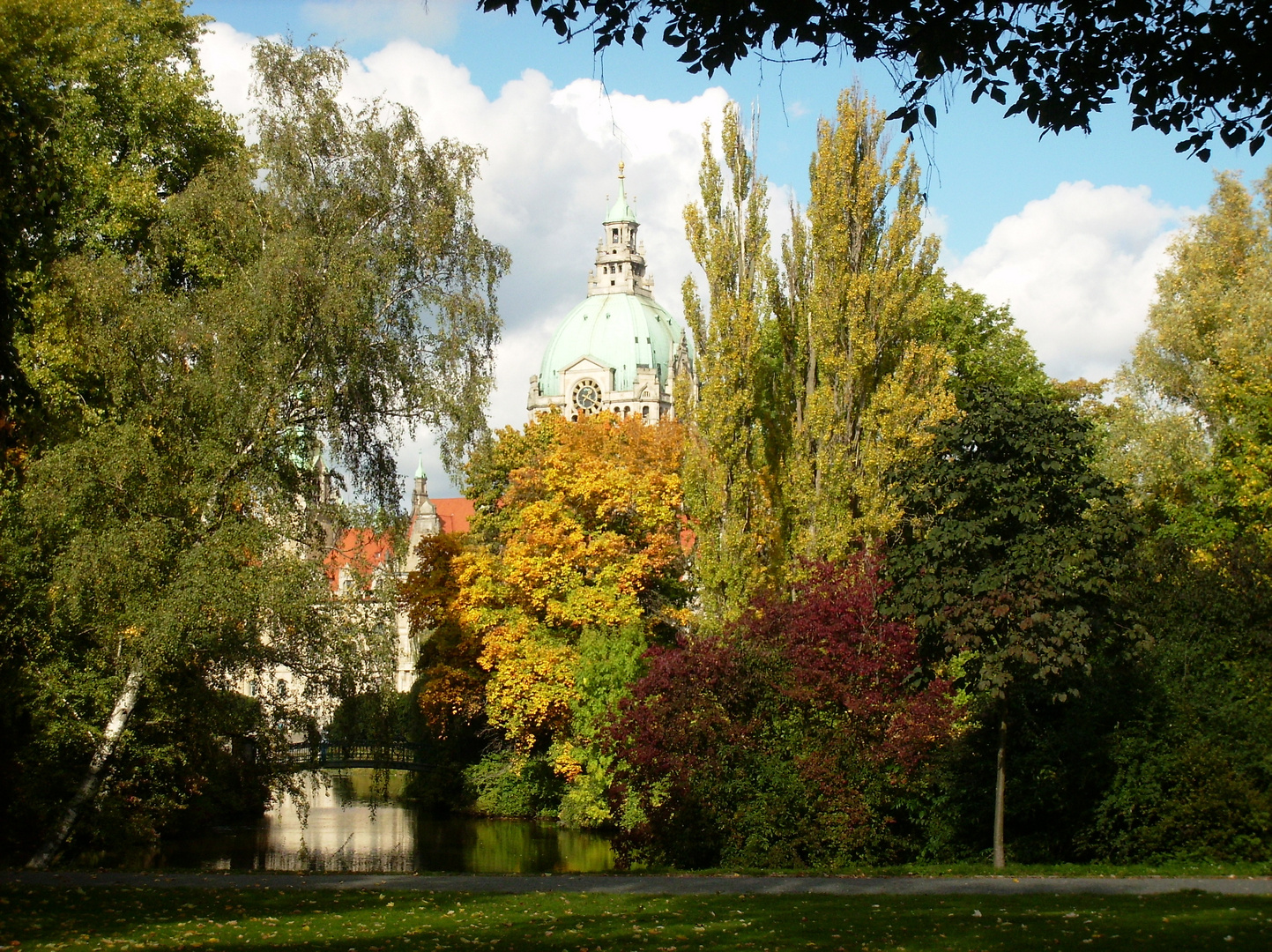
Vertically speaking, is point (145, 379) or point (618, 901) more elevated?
point (145, 379)

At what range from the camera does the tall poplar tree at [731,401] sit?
27734mm

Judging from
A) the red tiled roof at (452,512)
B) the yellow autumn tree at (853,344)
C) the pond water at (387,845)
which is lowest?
the pond water at (387,845)

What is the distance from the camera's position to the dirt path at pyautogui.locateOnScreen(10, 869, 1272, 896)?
15586mm

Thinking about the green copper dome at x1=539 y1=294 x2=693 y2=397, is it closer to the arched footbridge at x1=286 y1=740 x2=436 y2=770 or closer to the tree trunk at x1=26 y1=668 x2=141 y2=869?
the arched footbridge at x1=286 y1=740 x2=436 y2=770

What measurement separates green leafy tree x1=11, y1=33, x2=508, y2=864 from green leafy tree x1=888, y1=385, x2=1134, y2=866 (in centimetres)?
780

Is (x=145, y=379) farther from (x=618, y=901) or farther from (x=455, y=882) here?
(x=618, y=901)

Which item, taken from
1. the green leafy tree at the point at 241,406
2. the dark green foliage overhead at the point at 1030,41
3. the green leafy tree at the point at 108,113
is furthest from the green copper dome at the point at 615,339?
the dark green foliage overhead at the point at 1030,41

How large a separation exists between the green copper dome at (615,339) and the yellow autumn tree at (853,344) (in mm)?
88954

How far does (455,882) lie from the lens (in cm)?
1684

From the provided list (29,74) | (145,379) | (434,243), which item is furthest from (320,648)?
(29,74)

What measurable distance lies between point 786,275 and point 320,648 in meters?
15.9

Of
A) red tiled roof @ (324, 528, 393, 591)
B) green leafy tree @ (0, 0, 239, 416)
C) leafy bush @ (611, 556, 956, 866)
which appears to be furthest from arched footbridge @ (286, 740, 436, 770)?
green leafy tree @ (0, 0, 239, 416)

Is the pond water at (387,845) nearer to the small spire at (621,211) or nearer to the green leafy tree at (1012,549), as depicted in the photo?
the green leafy tree at (1012,549)

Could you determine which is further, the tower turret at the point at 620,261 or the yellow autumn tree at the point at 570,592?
the tower turret at the point at 620,261
